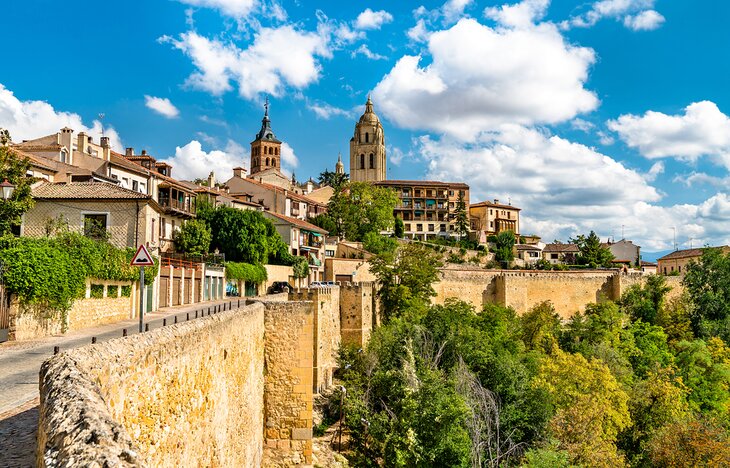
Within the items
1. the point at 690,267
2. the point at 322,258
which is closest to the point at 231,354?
the point at 322,258

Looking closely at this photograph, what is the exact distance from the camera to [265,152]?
13862 centimetres

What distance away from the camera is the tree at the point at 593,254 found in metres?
92.1

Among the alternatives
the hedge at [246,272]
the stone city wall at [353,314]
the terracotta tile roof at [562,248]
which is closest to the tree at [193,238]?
the hedge at [246,272]

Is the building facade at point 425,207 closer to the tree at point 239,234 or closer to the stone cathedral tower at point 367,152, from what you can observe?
A: the stone cathedral tower at point 367,152

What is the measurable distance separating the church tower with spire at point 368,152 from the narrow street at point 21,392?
110 meters

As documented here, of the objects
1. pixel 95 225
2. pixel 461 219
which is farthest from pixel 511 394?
pixel 461 219

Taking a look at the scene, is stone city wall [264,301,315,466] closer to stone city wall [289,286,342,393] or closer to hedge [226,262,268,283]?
stone city wall [289,286,342,393]

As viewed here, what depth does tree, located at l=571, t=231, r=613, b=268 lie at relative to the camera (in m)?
92.1

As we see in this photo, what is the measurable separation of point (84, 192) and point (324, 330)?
13.6 meters

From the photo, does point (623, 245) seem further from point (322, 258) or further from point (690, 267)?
point (322, 258)

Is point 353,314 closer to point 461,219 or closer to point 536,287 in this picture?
point 536,287

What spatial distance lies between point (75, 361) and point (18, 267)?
1332 cm

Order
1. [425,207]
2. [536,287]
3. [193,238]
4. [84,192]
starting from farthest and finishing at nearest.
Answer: [425,207]
[536,287]
[193,238]
[84,192]

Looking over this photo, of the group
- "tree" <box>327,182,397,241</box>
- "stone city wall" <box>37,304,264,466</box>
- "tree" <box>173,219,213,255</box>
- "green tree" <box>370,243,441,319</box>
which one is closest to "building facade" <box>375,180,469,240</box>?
"tree" <box>327,182,397,241</box>
